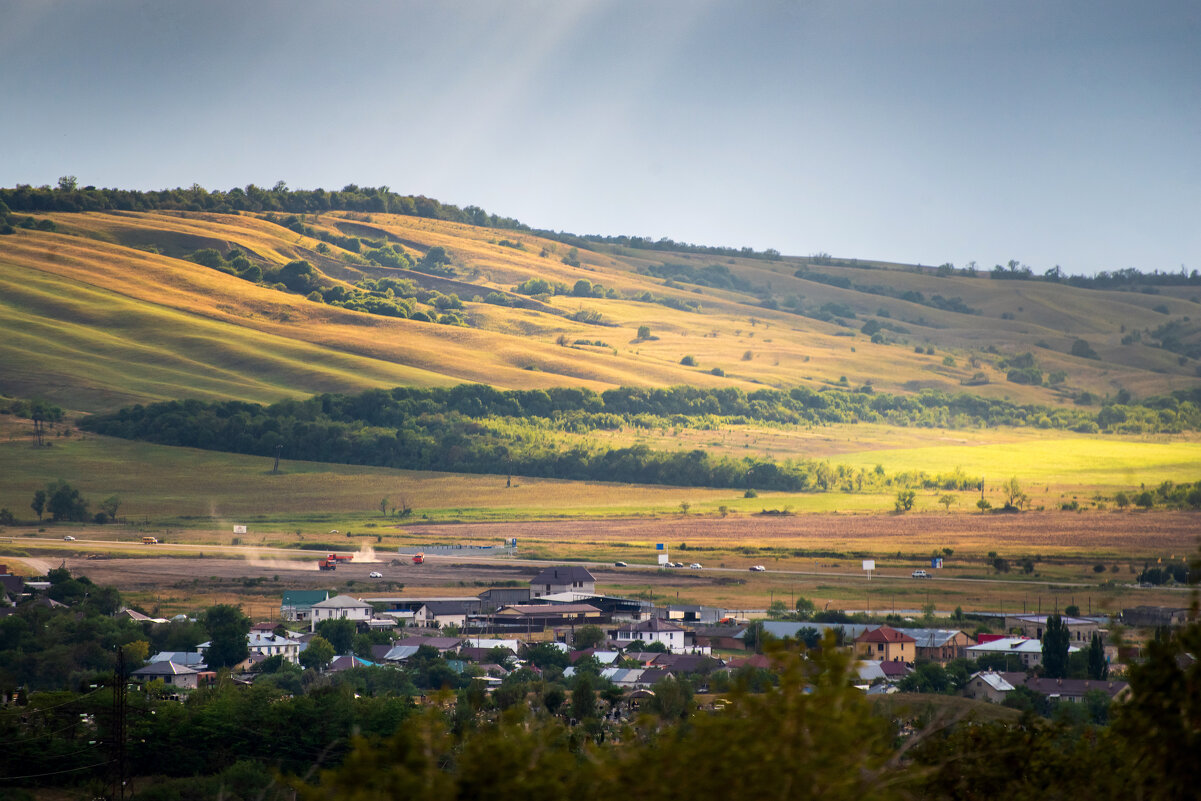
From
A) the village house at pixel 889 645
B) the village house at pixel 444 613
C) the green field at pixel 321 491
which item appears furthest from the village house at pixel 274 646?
the green field at pixel 321 491

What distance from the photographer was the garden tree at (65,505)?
124 m

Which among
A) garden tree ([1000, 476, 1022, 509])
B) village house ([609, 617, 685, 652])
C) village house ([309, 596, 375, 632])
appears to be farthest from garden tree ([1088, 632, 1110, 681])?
garden tree ([1000, 476, 1022, 509])

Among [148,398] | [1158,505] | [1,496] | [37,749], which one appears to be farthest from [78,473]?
[1158,505]

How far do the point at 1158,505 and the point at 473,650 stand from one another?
113 meters

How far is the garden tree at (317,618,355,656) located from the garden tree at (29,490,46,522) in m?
64.3

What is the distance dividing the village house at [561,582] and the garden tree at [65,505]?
181ft

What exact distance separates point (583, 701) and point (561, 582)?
42075 mm

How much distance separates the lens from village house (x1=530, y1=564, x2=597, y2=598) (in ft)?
291

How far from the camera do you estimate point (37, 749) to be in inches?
1570

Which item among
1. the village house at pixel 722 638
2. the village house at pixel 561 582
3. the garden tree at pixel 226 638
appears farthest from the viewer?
the village house at pixel 561 582

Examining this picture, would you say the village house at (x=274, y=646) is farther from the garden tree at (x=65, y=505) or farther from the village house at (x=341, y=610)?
the garden tree at (x=65, y=505)

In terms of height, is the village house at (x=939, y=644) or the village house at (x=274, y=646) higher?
the village house at (x=939, y=644)

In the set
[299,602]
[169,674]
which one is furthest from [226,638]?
[299,602]

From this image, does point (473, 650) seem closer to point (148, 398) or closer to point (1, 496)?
point (1, 496)
